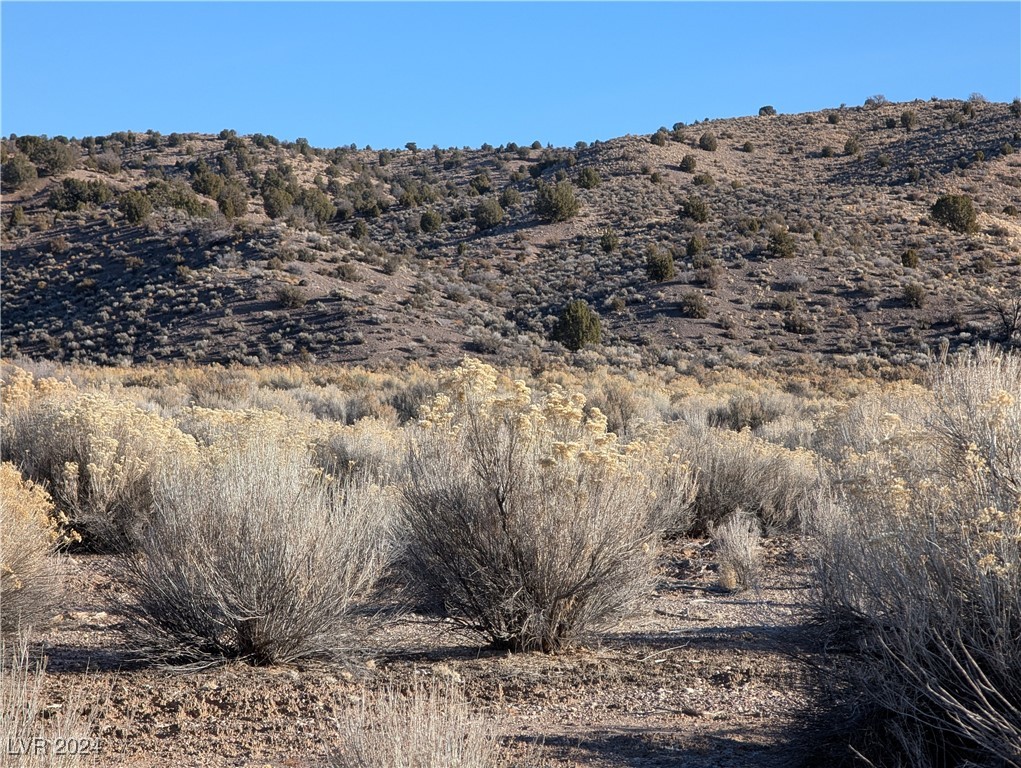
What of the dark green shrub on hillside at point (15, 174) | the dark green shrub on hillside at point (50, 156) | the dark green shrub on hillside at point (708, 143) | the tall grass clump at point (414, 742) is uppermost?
the dark green shrub on hillside at point (708, 143)

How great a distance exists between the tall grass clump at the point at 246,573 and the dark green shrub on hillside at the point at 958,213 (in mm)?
50875

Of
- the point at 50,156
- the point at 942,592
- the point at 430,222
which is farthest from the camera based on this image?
the point at 50,156

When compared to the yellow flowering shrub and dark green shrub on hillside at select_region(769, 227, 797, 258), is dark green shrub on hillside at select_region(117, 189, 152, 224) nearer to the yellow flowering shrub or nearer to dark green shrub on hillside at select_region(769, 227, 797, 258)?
dark green shrub on hillside at select_region(769, 227, 797, 258)

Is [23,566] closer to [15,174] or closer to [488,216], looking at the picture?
[488,216]

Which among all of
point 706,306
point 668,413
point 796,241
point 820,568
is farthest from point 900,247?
point 820,568

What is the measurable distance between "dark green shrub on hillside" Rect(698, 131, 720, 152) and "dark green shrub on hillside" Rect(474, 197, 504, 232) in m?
18.5

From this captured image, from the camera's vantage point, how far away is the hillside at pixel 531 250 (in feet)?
131

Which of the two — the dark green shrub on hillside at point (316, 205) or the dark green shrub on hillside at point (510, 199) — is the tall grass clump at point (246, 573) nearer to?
the dark green shrub on hillside at point (316, 205)

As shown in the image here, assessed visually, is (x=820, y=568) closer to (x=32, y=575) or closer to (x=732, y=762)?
(x=732, y=762)

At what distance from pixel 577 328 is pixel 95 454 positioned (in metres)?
30.5

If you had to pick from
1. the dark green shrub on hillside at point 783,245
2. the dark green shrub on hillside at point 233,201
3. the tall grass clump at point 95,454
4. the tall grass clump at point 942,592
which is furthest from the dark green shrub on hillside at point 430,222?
the tall grass clump at point 942,592

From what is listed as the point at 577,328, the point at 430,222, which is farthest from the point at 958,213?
the point at 430,222

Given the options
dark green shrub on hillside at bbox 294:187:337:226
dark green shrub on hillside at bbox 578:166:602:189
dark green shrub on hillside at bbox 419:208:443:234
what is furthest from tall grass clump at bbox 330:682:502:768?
dark green shrub on hillside at bbox 578:166:602:189

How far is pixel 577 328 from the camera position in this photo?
130 feet
